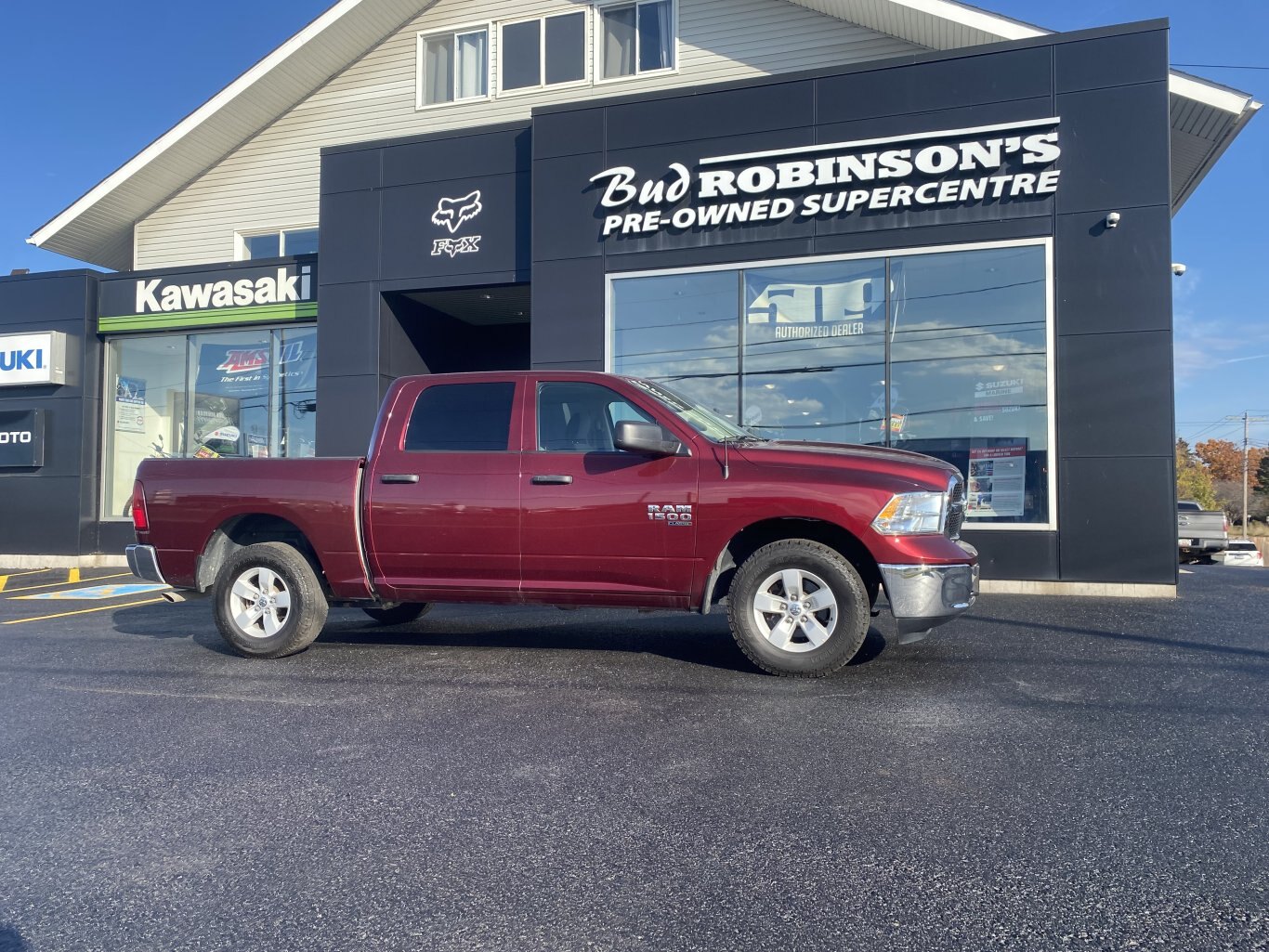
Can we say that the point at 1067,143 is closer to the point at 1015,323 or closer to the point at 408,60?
the point at 1015,323

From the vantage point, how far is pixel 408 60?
53.5 ft

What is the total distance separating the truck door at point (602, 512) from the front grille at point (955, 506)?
61.1 inches

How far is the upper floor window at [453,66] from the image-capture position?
15.9 m

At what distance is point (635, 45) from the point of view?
15.0 meters

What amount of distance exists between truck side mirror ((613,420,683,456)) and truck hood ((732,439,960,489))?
47 centimetres

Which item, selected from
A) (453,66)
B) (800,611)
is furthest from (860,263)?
(453,66)

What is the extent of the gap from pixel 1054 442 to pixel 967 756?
7016 millimetres

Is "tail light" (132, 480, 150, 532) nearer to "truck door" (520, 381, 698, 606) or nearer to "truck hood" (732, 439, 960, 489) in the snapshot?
"truck door" (520, 381, 698, 606)

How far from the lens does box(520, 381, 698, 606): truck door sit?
18.6 ft

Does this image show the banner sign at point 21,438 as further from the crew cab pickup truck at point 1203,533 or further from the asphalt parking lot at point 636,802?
the crew cab pickup truck at point 1203,533

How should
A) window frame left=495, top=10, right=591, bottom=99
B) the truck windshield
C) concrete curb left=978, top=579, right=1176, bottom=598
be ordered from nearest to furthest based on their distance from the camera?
the truck windshield < concrete curb left=978, top=579, right=1176, bottom=598 < window frame left=495, top=10, right=591, bottom=99

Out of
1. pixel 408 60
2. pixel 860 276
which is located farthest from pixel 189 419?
pixel 860 276

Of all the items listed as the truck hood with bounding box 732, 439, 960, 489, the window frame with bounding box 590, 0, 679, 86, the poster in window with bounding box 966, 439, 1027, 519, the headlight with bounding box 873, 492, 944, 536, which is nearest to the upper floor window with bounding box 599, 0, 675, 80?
the window frame with bounding box 590, 0, 679, 86

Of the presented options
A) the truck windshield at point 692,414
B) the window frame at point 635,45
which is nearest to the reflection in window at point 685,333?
the window frame at point 635,45
